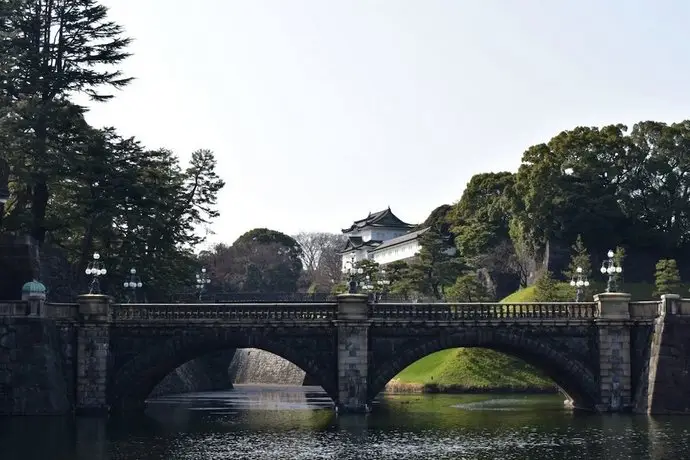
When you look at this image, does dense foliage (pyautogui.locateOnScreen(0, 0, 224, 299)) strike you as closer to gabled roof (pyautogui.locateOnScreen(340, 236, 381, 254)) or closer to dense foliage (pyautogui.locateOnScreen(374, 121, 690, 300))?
dense foliage (pyautogui.locateOnScreen(374, 121, 690, 300))

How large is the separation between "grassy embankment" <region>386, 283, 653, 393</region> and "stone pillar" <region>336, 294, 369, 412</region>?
88.1ft

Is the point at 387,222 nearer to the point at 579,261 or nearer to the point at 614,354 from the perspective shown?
the point at 579,261

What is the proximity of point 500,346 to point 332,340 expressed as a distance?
374 inches

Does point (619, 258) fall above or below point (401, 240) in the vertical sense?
below

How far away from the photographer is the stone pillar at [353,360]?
67.2 meters

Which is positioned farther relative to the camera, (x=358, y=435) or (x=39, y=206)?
(x=39, y=206)

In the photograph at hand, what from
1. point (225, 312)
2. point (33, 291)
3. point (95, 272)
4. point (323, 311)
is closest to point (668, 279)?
point (323, 311)

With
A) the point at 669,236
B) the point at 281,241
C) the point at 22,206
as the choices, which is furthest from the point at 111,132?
the point at 281,241

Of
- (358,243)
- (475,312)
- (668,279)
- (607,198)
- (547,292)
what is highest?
(358,243)

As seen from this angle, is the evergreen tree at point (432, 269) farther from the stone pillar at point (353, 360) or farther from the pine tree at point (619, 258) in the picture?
the stone pillar at point (353, 360)

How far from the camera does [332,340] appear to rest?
68.2 meters

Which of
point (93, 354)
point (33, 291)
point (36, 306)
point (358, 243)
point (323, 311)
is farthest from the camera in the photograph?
point (358, 243)

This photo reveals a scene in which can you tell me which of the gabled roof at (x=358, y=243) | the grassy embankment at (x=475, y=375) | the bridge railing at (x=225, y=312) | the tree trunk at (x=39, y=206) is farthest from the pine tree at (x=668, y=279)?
the gabled roof at (x=358, y=243)

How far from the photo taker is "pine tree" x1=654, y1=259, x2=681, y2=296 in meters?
103
